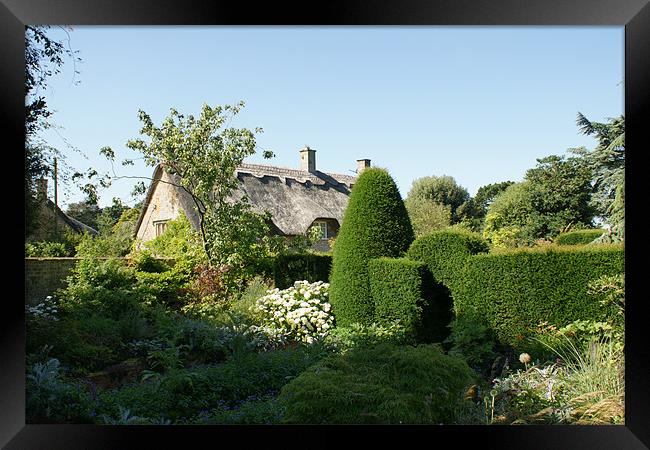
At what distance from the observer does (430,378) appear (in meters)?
3.85

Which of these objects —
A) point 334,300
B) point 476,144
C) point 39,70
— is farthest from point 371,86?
point 39,70

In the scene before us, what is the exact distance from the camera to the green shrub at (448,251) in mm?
6977

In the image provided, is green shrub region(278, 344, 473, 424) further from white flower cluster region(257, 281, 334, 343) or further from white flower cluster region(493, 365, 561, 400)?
white flower cluster region(257, 281, 334, 343)

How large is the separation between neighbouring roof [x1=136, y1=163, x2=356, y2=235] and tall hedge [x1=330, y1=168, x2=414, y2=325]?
25.3ft

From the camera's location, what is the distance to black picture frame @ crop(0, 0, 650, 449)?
2871mm

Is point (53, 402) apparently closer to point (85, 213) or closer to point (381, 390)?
point (381, 390)

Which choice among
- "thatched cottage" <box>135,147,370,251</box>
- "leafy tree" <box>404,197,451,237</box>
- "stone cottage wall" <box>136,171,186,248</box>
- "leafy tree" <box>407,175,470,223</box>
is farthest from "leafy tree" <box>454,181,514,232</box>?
"stone cottage wall" <box>136,171,186,248</box>

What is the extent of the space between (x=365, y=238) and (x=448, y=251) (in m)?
1.13

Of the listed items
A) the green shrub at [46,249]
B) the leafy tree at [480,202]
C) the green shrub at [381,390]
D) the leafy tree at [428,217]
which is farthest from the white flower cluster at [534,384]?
the leafy tree at [480,202]

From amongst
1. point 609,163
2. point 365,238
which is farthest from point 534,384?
point 609,163
